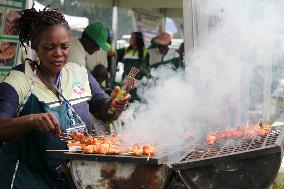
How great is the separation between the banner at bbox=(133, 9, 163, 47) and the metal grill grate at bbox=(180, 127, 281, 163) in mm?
7665

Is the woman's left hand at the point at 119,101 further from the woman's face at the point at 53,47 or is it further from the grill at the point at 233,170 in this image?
the grill at the point at 233,170

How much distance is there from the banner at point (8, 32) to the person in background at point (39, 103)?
1.84m

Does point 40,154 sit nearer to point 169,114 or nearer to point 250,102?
point 169,114

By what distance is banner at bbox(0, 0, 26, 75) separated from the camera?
484 cm

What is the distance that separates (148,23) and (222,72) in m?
6.75

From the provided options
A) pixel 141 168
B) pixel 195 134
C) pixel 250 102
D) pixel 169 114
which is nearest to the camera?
pixel 141 168

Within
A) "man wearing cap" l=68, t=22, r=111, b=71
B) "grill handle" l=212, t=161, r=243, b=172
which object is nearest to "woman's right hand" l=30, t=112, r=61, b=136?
"grill handle" l=212, t=161, r=243, b=172

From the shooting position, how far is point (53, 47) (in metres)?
2.96

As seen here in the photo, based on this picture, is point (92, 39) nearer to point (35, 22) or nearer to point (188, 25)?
point (188, 25)

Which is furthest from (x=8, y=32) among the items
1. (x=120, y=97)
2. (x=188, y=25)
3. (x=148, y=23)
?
(x=148, y=23)

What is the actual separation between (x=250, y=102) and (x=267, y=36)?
79 cm

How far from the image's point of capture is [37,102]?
290cm

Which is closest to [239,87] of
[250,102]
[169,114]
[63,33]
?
[250,102]

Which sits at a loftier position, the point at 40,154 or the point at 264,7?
the point at 264,7
